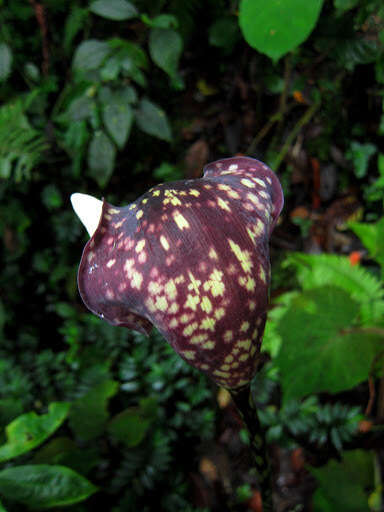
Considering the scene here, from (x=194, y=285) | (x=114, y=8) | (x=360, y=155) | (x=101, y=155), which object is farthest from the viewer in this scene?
(x=360, y=155)

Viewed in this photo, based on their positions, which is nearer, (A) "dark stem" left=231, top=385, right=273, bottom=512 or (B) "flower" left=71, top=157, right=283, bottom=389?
(B) "flower" left=71, top=157, right=283, bottom=389

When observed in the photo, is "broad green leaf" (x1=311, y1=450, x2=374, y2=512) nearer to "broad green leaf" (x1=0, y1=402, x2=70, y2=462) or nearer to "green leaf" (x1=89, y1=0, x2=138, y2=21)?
"broad green leaf" (x1=0, y1=402, x2=70, y2=462)

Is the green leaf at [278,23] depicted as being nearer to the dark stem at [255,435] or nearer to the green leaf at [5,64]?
the dark stem at [255,435]

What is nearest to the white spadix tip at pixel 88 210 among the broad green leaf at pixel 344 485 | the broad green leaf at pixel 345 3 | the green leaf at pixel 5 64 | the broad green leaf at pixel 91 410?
the broad green leaf at pixel 91 410

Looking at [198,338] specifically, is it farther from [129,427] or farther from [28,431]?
[129,427]

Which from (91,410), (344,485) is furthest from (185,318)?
(344,485)

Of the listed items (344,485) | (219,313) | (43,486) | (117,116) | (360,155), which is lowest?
(344,485)

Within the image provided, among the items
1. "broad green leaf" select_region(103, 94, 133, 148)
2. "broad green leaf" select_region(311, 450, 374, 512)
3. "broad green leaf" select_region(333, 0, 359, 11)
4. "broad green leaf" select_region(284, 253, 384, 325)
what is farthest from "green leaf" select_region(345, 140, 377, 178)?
"broad green leaf" select_region(311, 450, 374, 512)
